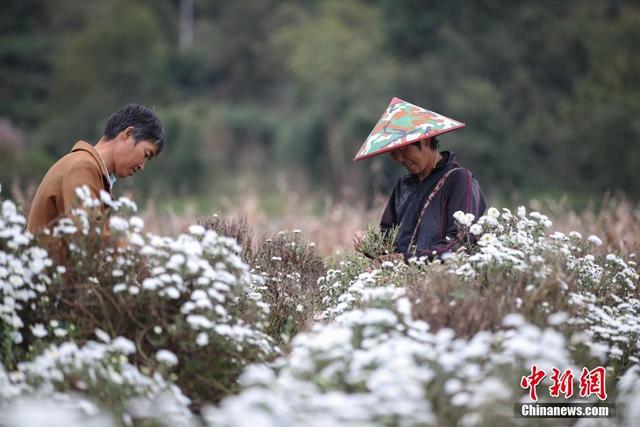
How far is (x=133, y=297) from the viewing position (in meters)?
4.68

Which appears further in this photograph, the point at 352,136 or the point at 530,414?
the point at 352,136

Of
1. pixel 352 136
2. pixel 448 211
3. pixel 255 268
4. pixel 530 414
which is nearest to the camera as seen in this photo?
pixel 530 414

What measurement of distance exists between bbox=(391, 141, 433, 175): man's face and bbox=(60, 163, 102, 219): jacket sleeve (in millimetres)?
2062

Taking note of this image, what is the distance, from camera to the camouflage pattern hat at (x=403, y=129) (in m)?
5.93

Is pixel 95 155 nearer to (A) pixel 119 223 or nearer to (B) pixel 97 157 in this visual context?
(B) pixel 97 157

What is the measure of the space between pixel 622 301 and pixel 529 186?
3217 centimetres

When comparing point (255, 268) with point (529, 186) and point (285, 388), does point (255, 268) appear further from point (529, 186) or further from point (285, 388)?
point (529, 186)

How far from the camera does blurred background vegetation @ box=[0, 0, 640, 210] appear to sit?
35281 millimetres

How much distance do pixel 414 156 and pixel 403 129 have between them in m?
0.21

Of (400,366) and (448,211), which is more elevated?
(448,211)

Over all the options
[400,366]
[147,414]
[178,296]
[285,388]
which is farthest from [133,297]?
[400,366]

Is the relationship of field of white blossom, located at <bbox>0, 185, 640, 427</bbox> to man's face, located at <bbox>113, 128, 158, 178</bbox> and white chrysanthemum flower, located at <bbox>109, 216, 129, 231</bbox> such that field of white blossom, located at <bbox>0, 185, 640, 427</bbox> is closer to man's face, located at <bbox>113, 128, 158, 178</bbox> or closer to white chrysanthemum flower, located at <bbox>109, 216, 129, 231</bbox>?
white chrysanthemum flower, located at <bbox>109, 216, 129, 231</bbox>

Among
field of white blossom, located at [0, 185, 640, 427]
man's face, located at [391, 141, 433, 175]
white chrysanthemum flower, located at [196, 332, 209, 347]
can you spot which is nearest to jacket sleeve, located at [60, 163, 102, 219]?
field of white blossom, located at [0, 185, 640, 427]

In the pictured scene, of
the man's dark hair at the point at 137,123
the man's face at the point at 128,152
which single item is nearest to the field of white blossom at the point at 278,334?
the man's face at the point at 128,152
